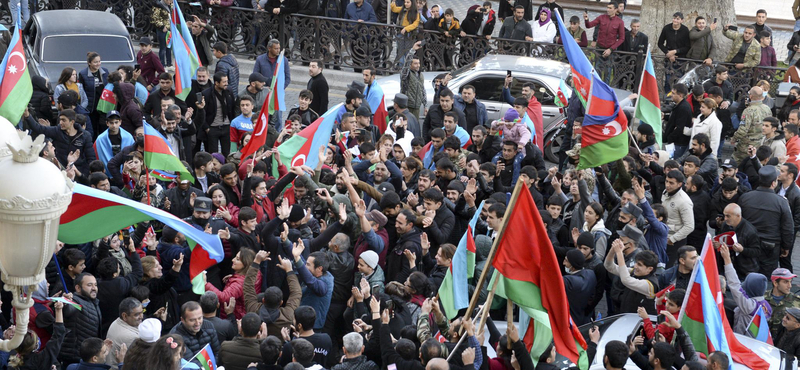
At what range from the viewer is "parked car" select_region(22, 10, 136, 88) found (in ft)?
53.0

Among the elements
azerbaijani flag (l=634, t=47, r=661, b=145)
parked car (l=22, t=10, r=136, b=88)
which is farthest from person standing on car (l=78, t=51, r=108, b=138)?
azerbaijani flag (l=634, t=47, r=661, b=145)

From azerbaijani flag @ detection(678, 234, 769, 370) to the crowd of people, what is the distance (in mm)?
206

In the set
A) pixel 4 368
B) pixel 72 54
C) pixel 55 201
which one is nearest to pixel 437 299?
pixel 4 368

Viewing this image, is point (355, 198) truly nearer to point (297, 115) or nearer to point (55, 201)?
point (297, 115)

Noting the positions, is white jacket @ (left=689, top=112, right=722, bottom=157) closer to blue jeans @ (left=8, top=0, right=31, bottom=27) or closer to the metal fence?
the metal fence

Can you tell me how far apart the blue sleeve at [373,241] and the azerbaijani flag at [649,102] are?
4.86m

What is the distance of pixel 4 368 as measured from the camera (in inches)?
279

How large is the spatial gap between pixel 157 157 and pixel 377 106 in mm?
4555

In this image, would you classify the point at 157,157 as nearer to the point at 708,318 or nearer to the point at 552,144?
the point at 708,318

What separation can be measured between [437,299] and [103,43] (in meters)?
10.9

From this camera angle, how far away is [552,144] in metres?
15.6

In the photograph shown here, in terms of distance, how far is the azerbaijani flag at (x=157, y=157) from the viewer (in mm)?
10336

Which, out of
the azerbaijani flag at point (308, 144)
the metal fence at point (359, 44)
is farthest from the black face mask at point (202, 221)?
the metal fence at point (359, 44)

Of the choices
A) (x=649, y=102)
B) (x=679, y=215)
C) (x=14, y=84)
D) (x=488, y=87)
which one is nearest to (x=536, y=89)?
(x=488, y=87)
